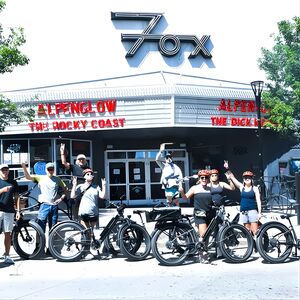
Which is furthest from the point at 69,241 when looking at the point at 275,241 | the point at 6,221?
the point at 275,241

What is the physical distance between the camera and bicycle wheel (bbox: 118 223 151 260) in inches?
302

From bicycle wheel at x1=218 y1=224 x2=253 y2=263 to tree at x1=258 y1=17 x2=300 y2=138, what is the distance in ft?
27.9

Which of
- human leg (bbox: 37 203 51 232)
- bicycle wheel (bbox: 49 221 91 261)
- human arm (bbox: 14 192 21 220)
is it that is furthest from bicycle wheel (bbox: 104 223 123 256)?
human arm (bbox: 14 192 21 220)

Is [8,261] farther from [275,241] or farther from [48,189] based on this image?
[275,241]

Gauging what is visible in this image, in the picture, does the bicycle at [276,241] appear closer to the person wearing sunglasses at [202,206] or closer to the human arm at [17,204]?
the person wearing sunglasses at [202,206]

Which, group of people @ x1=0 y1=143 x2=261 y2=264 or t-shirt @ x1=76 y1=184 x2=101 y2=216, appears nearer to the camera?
group of people @ x1=0 y1=143 x2=261 y2=264

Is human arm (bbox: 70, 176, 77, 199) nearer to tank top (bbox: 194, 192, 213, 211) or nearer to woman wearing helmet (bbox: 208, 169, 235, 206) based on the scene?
tank top (bbox: 194, 192, 213, 211)

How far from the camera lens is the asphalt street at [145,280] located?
5.62 metres

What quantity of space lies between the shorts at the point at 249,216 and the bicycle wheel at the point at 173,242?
1.25 m

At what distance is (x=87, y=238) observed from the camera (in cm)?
787

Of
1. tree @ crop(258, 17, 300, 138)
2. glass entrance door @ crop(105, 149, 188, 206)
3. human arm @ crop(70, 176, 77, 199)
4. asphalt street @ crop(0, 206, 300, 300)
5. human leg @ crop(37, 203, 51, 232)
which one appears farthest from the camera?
glass entrance door @ crop(105, 149, 188, 206)

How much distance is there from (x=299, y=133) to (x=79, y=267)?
1121 centimetres

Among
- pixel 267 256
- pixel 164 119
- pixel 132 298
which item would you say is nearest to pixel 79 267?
pixel 132 298

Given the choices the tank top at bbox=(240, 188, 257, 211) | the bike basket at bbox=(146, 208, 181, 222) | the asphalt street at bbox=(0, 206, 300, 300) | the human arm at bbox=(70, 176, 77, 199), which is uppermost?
the human arm at bbox=(70, 176, 77, 199)
